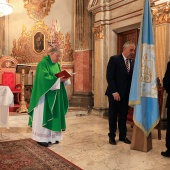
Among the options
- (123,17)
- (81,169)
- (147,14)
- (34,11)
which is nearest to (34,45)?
(34,11)

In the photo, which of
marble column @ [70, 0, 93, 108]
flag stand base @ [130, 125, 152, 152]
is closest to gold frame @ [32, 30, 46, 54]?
marble column @ [70, 0, 93, 108]

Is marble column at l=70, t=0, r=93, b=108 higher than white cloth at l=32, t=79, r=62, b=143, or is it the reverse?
marble column at l=70, t=0, r=93, b=108

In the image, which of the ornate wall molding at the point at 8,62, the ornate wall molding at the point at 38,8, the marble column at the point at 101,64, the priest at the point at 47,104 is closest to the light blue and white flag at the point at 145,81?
the priest at the point at 47,104

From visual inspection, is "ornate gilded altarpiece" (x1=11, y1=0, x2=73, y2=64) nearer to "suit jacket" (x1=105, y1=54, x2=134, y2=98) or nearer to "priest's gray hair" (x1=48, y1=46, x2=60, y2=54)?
"priest's gray hair" (x1=48, y1=46, x2=60, y2=54)

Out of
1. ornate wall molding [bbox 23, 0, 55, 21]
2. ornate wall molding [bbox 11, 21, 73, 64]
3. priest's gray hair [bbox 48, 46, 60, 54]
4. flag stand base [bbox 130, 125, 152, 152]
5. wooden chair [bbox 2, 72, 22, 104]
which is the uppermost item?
ornate wall molding [bbox 23, 0, 55, 21]

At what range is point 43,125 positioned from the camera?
13.2ft

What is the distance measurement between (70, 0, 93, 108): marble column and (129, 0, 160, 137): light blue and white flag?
16.6ft

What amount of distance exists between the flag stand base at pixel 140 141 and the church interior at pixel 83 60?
0.28 ft

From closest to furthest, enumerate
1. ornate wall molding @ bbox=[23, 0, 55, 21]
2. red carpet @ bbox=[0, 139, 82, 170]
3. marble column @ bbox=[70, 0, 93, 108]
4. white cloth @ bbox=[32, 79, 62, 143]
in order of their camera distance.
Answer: red carpet @ bbox=[0, 139, 82, 170] < white cloth @ bbox=[32, 79, 62, 143] < marble column @ bbox=[70, 0, 93, 108] < ornate wall molding @ bbox=[23, 0, 55, 21]

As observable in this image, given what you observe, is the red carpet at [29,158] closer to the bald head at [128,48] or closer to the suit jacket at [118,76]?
the suit jacket at [118,76]

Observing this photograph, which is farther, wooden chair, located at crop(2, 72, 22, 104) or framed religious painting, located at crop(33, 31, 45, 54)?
framed religious painting, located at crop(33, 31, 45, 54)

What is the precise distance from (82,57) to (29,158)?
6.18 metres

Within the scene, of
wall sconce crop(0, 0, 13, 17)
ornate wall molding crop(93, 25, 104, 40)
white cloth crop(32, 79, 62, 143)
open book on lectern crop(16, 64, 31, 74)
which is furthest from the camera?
open book on lectern crop(16, 64, 31, 74)

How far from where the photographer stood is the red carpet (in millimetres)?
3096
